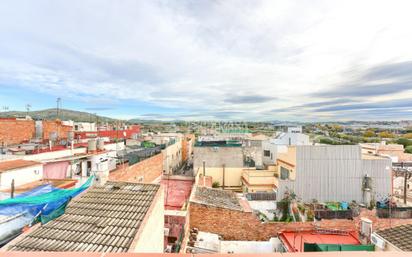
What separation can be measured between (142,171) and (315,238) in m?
10.8

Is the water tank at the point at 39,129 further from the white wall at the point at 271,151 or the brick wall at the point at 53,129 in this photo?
the white wall at the point at 271,151

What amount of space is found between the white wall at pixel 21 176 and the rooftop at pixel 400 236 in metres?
13.2

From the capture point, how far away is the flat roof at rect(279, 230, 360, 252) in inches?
393

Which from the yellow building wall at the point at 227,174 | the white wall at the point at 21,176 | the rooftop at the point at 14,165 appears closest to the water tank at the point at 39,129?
the rooftop at the point at 14,165

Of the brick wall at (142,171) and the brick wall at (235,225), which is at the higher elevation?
the brick wall at (142,171)

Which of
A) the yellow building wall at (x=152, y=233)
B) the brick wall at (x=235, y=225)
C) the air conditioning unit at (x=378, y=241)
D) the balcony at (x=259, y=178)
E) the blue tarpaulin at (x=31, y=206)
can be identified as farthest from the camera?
the balcony at (x=259, y=178)

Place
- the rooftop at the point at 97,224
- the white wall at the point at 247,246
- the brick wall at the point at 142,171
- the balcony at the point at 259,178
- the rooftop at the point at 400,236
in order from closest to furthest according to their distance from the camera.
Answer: the rooftop at the point at 97,224 → the rooftop at the point at 400,236 → the white wall at the point at 247,246 → the brick wall at the point at 142,171 → the balcony at the point at 259,178

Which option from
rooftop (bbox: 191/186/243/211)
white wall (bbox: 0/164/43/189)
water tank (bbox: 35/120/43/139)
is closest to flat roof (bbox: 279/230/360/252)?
rooftop (bbox: 191/186/243/211)

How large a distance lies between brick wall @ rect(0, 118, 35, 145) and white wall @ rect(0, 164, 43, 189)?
504 inches

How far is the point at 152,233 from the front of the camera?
5141 mm

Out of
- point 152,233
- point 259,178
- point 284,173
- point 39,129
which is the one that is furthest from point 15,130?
point 152,233

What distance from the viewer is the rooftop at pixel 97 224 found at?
3902mm

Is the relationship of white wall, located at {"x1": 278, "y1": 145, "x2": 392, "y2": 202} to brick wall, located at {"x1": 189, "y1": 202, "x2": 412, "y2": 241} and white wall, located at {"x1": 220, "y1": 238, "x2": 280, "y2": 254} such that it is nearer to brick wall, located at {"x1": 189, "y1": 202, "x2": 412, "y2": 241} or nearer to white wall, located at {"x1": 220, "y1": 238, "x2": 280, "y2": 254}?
brick wall, located at {"x1": 189, "y1": 202, "x2": 412, "y2": 241}

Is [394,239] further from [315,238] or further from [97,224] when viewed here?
[97,224]
